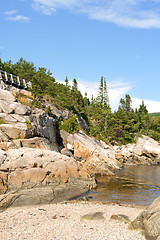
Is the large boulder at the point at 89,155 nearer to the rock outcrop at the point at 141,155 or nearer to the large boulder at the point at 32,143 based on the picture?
the large boulder at the point at 32,143

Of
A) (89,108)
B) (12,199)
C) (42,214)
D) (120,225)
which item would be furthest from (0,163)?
(89,108)

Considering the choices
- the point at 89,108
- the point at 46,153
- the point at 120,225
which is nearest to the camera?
the point at 120,225

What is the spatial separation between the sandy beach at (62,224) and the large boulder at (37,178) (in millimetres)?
1228

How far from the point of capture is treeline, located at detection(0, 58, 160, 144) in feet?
160

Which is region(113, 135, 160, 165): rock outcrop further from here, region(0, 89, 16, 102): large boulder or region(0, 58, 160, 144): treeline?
region(0, 89, 16, 102): large boulder

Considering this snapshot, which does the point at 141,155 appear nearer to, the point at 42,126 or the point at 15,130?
the point at 42,126

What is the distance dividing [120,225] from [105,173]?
19.1 meters

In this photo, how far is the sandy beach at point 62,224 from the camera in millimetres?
10688

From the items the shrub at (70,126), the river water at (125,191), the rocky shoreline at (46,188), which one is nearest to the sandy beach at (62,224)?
the rocky shoreline at (46,188)

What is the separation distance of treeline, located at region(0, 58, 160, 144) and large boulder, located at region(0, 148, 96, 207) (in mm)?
18186

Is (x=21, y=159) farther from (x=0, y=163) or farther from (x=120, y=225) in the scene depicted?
(x=120, y=225)

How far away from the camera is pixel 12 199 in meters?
16.5

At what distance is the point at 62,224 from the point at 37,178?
7.28 meters

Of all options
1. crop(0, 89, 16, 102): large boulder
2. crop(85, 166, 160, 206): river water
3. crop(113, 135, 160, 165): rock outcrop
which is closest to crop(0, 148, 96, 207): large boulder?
crop(85, 166, 160, 206): river water
